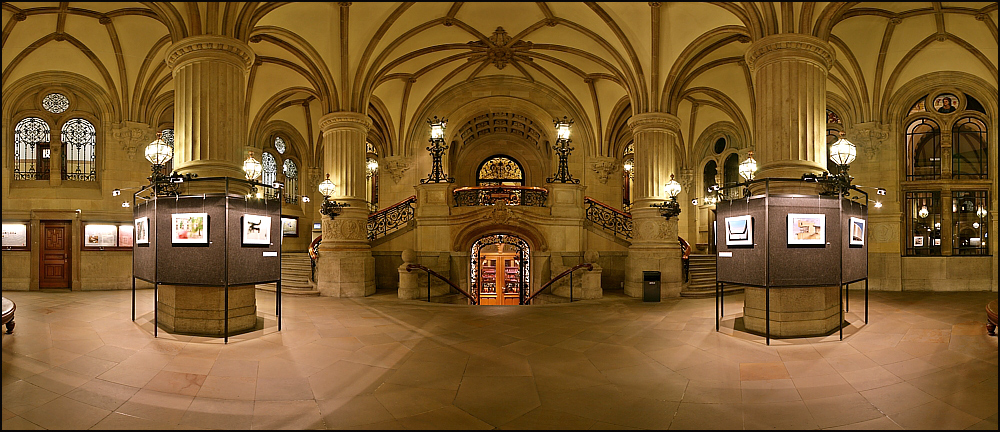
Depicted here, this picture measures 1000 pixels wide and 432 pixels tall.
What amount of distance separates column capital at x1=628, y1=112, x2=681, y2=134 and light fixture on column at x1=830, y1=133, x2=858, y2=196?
233 inches

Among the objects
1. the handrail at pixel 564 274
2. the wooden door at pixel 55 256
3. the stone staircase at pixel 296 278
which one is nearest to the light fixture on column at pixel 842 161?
the handrail at pixel 564 274

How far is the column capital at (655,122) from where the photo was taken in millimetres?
13938

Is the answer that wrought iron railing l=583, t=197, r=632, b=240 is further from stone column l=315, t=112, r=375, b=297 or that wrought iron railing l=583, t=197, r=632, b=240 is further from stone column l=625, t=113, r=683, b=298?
stone column l=315, t=112, r=375, b=297

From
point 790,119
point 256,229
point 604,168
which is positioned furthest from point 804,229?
point 604,168

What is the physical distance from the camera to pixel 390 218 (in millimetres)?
16484

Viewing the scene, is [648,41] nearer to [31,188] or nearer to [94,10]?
[94,10]

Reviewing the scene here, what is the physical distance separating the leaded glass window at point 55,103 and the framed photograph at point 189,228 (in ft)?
37.8

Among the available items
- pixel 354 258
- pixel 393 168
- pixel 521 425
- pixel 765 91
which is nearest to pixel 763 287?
pixel 765 91

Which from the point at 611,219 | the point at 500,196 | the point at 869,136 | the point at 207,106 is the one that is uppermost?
the point at 869,136

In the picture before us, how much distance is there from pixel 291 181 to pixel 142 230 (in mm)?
14712

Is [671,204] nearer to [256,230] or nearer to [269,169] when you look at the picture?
[256,230]

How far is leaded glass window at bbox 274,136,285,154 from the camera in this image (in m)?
22.1

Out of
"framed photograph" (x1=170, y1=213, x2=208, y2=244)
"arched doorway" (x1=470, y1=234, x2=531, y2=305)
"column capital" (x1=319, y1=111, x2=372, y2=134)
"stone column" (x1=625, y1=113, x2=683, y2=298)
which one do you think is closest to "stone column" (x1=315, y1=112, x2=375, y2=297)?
"column capital" (x1=319, y1=111, x2=372, y2=134)

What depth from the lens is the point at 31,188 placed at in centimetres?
1511
